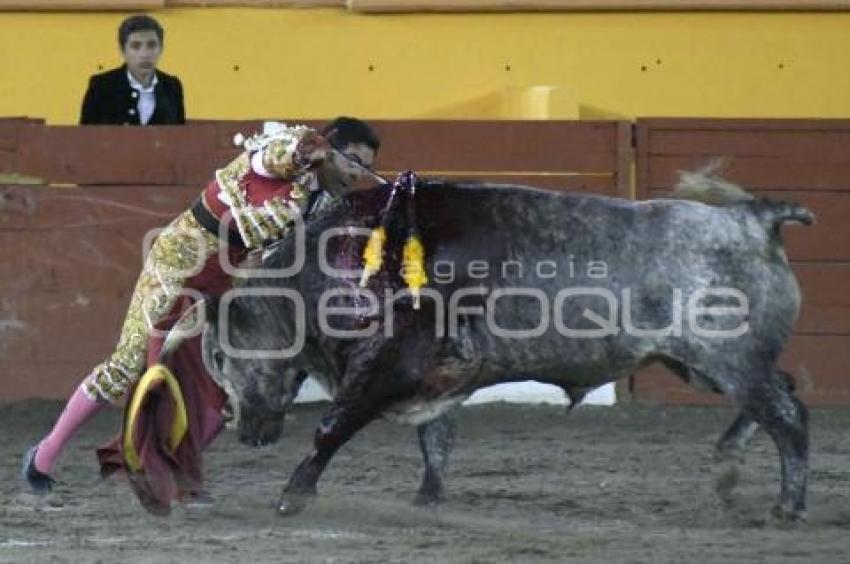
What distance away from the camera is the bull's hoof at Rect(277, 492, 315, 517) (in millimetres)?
6145

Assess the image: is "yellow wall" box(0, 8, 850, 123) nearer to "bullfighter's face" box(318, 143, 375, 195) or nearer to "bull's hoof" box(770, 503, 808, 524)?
"bullfighter's face" box(318, 143, 375, 195)

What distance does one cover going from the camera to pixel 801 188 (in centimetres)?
922

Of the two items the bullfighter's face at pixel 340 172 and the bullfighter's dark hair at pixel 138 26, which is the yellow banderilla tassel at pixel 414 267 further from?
the bullfighter's dark hair at pixel 138 26

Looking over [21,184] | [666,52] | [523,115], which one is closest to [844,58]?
[666,52]

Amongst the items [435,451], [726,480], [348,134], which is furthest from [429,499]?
[348,134]

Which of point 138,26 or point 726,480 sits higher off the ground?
point 138,26

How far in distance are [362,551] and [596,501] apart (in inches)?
50.3

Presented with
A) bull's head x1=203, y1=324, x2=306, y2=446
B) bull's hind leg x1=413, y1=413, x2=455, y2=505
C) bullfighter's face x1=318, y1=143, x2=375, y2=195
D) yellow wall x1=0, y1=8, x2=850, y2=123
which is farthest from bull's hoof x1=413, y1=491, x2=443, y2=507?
yellow wall x1=0, y1=8, x2=850, y2=123

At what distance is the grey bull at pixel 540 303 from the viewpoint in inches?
242

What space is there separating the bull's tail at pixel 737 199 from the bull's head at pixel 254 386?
1.21 meters

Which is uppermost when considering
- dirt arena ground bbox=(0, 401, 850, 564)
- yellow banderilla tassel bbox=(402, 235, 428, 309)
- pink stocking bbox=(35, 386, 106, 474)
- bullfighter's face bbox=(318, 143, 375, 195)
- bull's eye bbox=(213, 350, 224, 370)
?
bullfighter's face bbox=(318, 143, 375, 195)

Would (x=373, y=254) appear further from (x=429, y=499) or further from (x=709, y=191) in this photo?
(x=709, y=191)

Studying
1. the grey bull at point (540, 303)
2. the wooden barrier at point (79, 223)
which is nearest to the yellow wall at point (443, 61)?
the wooden barrier at point (79, 223)

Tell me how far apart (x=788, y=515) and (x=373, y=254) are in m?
1.31
